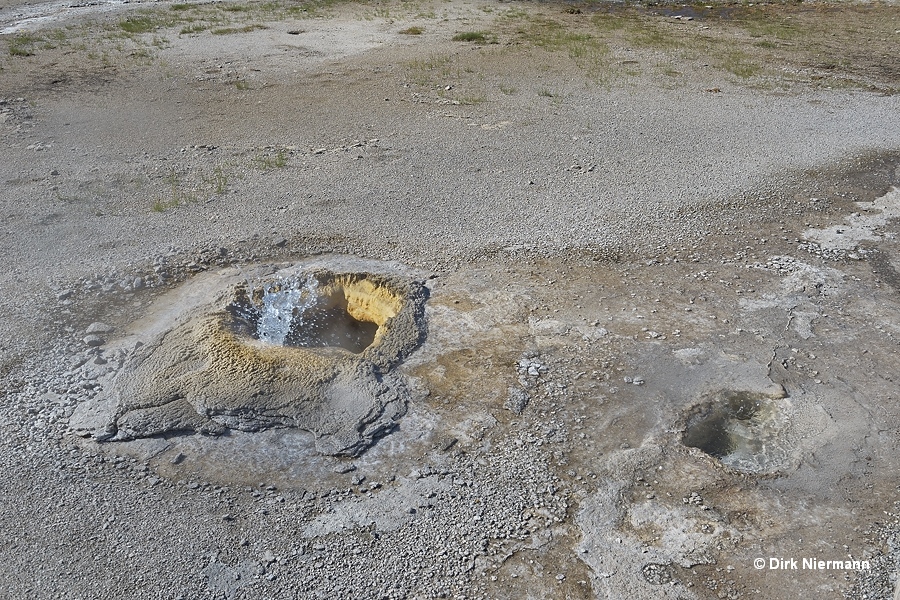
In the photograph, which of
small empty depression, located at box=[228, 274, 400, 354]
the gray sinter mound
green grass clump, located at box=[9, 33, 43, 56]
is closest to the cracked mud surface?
the gray sinter mound

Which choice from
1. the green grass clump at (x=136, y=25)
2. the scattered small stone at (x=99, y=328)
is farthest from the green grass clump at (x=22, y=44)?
the scattered small stone at (x=99, y=328)

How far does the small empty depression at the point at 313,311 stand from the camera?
661 centimetres

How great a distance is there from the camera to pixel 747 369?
20.2 ft

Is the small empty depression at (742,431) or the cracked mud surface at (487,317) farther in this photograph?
the small empty depression at (742,431)

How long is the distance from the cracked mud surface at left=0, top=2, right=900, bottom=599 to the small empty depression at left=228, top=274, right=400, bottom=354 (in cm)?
52

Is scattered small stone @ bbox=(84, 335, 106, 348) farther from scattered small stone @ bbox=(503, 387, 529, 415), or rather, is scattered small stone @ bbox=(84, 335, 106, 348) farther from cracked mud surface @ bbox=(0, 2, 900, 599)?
scattered small stone @ bbox=(503, 387, 529, 415)

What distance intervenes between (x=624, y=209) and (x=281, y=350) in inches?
194

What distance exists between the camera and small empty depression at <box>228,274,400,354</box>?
661 centimetres

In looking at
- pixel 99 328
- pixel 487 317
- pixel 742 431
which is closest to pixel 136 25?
pixel 99 328

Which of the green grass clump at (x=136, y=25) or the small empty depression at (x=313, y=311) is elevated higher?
the green grass clump at (x=136, y=25)

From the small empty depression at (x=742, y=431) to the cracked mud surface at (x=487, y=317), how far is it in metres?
0.03

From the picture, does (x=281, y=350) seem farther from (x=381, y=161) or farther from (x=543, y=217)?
(x=381, y=161)

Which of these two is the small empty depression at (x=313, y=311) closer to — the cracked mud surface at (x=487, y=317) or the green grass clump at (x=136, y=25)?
the cracked mud surface at (x=487, y=317)

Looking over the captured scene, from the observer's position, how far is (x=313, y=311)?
6.96 metres
